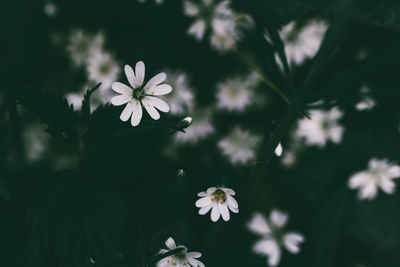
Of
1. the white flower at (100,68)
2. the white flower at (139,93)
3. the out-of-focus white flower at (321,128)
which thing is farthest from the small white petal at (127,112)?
the out-of-focus white flower at (321,128)

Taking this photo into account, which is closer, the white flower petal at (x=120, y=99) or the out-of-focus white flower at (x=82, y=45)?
the white flower petal at (x=120, y=99)

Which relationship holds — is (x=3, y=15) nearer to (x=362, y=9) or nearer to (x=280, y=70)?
(x=280, y=70)

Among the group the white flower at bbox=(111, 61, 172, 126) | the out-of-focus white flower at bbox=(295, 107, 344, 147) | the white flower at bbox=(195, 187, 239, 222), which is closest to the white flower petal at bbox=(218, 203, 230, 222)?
the white flower at bbox=(195, 187, 239, 222)

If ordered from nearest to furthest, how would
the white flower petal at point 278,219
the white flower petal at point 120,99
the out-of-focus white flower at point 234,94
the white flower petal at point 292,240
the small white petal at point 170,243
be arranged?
1. the white flower petal at point 120,99
2. the small white petal at point 170,243
3. the white flower petal at point 292,240
4. the white flower petal at point 278,219
5. the out-of-focus white flower at point 234,94

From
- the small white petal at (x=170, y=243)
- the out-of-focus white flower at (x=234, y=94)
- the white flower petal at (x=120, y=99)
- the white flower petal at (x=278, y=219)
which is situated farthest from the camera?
the out-of-focus white flower at (x=234, y=94)

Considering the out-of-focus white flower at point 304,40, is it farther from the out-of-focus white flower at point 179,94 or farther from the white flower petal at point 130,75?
the white flower petal at point 130,75

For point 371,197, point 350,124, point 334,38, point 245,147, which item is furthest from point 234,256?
point 334,38
